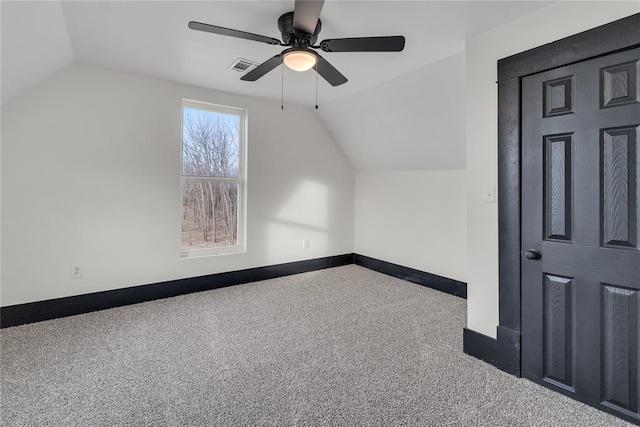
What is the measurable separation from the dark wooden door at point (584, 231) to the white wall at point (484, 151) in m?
0.21

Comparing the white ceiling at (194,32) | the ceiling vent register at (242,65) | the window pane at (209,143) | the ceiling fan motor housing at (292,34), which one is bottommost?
the window pane at (209,143)

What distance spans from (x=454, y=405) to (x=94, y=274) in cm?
338

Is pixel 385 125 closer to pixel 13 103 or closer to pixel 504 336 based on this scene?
pixel 504 336

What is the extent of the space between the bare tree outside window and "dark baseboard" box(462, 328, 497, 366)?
2.94 metres

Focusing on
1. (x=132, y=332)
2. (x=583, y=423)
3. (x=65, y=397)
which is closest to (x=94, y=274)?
(x=132, y=332)

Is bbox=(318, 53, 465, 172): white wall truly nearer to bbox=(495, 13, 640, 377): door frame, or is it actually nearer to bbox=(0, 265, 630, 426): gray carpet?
bbox=(495, 13, 640, 377): door frame

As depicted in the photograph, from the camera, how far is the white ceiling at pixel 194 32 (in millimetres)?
2058

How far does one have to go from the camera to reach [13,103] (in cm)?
276

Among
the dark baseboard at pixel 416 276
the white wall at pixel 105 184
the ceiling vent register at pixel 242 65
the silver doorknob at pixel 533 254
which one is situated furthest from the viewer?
the dark baseboard at pixel 416 276

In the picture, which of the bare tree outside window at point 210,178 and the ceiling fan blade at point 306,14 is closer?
the ceiling fan blade at point 306,14

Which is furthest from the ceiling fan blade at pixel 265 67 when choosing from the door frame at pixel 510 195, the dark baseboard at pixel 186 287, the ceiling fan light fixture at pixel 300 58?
the dark baseboard at pixel 186 287

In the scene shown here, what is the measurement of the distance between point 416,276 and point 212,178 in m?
2.96

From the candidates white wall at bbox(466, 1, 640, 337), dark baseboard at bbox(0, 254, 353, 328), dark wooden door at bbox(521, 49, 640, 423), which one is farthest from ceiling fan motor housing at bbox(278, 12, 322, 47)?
dark baseboard at bbox(0, 254, 353, 328)

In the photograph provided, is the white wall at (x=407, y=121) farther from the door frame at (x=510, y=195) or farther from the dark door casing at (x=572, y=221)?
the dark door casing at (x=572, y=221)
